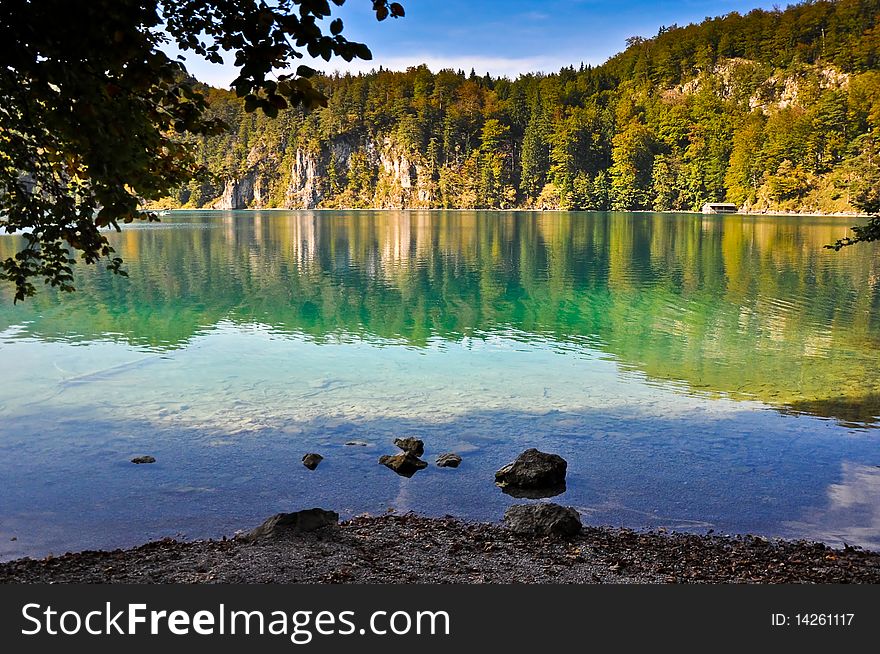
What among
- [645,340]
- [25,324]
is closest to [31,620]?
[645,340]

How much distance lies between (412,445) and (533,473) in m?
2.56

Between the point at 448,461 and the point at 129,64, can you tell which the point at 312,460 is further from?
the point at 129,64

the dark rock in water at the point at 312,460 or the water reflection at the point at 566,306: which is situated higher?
the water reflection at the point at 566,306

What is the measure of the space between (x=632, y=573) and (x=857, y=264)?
154 feet

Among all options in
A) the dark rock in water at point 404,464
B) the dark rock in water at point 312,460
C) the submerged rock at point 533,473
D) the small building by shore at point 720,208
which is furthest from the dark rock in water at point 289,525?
the small building by shore at point 720,208

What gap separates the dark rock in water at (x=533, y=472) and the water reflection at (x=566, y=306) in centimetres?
736

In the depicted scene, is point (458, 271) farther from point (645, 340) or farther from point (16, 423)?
Answer: point (16, 423)

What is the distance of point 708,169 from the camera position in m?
162

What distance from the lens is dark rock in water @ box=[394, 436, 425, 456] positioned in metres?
13.6

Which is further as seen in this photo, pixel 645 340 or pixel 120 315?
pixel 120 315

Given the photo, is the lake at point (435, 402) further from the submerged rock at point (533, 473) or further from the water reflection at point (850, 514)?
the submerged rock at point (533, 473)

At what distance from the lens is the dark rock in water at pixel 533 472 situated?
12133mm

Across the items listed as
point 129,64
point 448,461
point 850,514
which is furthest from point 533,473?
point 129,64

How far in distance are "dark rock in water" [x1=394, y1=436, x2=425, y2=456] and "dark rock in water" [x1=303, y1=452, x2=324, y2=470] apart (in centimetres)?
149
